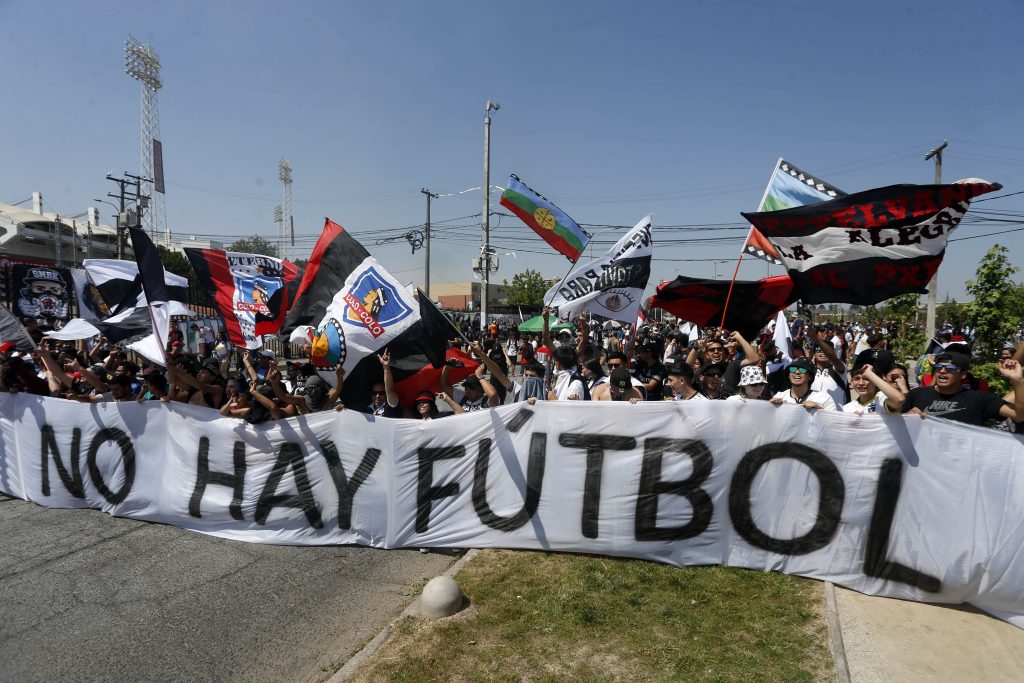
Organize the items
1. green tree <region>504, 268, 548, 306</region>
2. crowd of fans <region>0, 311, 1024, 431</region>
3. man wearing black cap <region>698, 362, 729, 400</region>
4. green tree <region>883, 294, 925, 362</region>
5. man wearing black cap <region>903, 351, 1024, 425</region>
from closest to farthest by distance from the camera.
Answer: man wearing black cap <region>903, 351, 1024, 425</region> < crowd of fans <region>0, 311, 1024, 431</region> < man wearing black cap <region>698, 362, 729, 400</region> < green tree <region>883, 294, 925, 362</region> < green tree <region>504, 268, 548, 306</region>

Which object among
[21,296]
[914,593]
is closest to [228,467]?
[914,593]

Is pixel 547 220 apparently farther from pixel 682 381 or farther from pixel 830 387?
pixel 830 387

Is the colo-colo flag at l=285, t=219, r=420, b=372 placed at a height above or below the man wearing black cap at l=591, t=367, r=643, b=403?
above

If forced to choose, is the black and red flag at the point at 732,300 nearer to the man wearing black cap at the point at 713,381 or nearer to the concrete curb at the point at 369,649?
the man wearing black cap at the point at 713,381

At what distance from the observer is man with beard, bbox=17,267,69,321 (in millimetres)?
12844

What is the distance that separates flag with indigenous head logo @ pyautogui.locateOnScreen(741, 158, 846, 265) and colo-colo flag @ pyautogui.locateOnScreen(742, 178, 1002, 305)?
1073 mm

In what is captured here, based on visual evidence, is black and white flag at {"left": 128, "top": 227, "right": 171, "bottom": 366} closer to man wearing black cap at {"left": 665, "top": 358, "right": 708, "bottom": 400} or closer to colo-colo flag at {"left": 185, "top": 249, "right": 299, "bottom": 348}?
colo-colo flag at {"left": 185, "top": 249, "right": 299, "bottom": 348}

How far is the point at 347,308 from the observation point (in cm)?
538

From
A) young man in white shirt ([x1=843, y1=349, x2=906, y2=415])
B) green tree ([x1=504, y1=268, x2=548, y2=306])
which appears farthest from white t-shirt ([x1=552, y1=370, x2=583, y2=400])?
green tree ([x1=504, y1=268, x2=548, y2=306])

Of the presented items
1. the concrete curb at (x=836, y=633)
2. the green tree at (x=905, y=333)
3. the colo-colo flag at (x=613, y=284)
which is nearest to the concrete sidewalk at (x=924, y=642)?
the concrete curb at (x=836, y=633)

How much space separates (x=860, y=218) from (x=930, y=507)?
2313 mm

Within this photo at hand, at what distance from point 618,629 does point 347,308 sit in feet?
11.5

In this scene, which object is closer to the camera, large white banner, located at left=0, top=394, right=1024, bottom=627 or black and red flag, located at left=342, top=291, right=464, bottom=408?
large white banner, located at left=0, top=394, right=1024, bottom=627

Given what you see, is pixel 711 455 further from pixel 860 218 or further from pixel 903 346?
pixel 903 346
